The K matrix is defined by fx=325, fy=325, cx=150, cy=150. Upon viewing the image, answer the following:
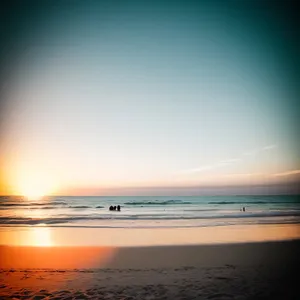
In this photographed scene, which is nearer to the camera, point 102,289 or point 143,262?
point 102,289

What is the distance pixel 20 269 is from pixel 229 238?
5579 millimetres

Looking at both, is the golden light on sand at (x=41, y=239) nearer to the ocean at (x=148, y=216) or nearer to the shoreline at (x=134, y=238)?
the shoreline at (x=134, y=238)

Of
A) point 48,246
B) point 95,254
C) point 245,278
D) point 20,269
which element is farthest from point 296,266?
point 48,246

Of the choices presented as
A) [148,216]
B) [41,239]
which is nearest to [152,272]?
[41,239]

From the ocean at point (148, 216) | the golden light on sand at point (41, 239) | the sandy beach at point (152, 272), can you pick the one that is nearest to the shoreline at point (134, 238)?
the golden light on sand at point (41, 239)

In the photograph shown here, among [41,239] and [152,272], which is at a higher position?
[41,239]

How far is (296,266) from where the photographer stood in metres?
5.84

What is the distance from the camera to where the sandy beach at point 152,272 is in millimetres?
4379

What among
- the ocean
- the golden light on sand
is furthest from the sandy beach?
the ocean

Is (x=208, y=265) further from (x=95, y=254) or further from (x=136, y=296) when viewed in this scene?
(x=95, y=254)

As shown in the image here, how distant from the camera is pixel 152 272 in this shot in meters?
5.51

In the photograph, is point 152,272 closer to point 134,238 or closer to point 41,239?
point 134,238

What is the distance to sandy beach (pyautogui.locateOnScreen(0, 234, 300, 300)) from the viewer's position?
4379 mm

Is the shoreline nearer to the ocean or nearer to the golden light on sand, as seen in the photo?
the golden light on sand
